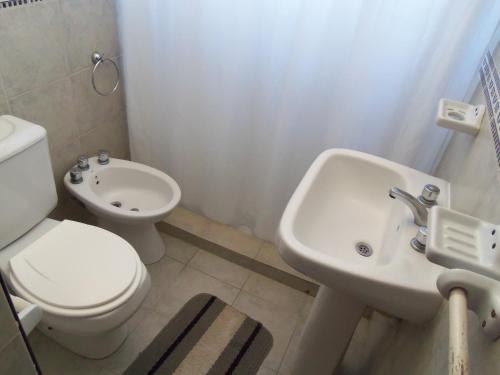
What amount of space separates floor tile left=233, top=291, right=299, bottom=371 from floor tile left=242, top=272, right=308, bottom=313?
0.08 feet

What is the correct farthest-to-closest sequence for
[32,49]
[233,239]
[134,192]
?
[233,239], [134,192], [32,49]

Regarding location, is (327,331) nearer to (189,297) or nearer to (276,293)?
(276,293)

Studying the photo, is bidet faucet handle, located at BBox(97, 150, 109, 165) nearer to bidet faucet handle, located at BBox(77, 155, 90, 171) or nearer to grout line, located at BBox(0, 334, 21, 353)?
bidet faucet handle, located at BBox(77, 155, 90, 171)

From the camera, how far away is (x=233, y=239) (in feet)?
6.40

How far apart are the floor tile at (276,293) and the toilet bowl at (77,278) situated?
64 cm

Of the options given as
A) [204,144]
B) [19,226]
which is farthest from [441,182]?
[19,226]

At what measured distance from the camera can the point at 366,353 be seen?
147 cm

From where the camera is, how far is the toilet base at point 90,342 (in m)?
1.41

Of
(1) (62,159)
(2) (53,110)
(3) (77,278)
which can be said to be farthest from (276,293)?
(2) (53,110)

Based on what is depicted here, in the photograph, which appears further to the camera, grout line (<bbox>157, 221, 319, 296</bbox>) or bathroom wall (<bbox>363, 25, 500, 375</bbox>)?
grout line (<bbox>157, 221, 319, 296</bbox>)

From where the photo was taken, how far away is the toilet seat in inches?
45.5

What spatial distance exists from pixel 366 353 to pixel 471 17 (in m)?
1.24

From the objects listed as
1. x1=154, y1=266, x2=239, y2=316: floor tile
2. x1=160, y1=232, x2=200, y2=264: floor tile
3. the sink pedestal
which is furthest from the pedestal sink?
x1=160, y1=232, x2=200, y2=264: floor tile

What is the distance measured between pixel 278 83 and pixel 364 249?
78 centimetres
